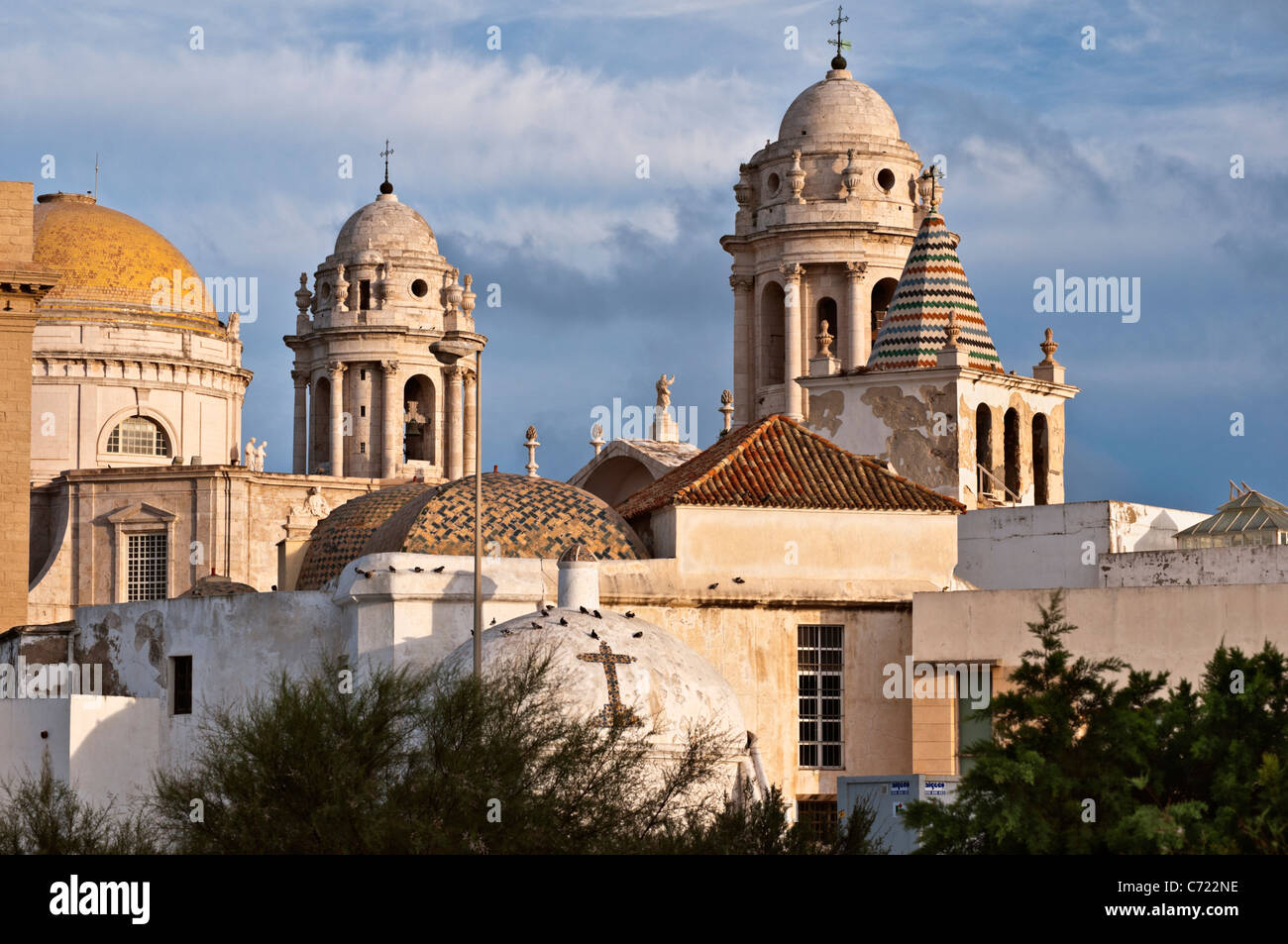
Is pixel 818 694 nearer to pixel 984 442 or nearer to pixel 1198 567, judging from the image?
pixel 1198 567

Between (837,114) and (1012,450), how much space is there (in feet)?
42.2

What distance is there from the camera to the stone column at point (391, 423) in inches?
2872

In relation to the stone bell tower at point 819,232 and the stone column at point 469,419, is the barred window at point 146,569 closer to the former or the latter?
the stone column at point 469,419

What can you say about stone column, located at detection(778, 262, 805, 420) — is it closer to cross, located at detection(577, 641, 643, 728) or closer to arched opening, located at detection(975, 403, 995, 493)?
arched opening, located at detection(975, 403, 995, 493)

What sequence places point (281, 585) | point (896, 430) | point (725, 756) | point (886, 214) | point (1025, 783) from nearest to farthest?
point (1025, 783)
point (725, 756)
point (281, 585)
point (896, 430)
point (886, 214)

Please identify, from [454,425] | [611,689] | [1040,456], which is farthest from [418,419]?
[611,689]

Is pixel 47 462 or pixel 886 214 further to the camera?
pixel 47 462

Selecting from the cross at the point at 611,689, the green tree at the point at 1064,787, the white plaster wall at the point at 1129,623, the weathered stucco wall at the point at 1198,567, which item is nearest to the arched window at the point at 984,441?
the weathered stucco wall at the point at 1198,567

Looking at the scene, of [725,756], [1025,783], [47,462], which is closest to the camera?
[1025,783]

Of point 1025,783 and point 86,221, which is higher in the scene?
point 86,221
